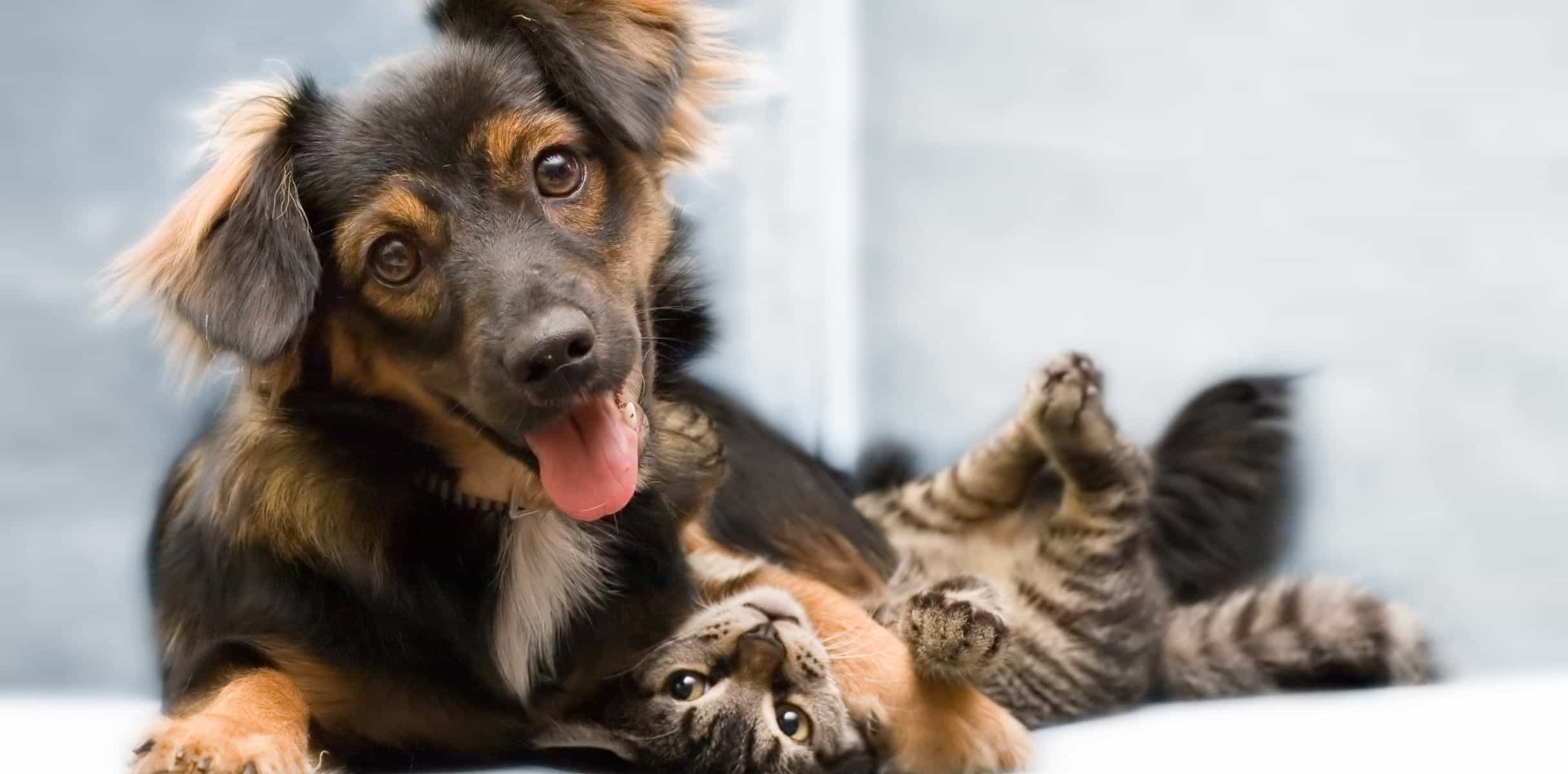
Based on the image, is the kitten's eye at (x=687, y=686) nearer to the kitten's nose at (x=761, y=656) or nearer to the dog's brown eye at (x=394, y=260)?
the kitten's nose at (x=761, y=656)

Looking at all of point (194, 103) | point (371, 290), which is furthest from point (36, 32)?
point (371, 290)

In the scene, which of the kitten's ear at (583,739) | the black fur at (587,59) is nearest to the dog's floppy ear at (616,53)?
the black fur at (587,59)

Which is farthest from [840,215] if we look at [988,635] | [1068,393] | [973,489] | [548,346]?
[548,346]

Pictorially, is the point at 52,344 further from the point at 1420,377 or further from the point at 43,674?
the point at 1420,377

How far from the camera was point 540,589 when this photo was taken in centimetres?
187

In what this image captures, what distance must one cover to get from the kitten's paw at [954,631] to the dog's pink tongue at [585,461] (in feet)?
1.34

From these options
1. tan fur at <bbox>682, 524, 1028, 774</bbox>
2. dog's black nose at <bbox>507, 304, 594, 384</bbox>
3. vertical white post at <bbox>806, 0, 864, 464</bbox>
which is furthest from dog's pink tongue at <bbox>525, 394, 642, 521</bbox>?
vertical white post at <bbox>806, 0, 864, 464</bbox>

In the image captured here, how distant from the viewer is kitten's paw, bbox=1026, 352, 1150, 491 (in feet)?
7.50

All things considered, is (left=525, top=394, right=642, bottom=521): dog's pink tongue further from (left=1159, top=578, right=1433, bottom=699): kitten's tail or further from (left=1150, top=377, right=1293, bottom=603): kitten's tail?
(left=1150, top=377, right=1293, bottom=603): kitten's tail

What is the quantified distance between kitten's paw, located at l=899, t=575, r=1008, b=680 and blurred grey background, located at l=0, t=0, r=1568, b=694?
717 millimetres

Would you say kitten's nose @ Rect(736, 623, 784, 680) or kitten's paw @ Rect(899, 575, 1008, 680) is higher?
kitten's paw @ Rect(899, 575, 1008, 680)

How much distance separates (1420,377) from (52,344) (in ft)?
8.45

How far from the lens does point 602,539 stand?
1.94 meters

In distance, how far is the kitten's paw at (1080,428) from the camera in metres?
2.29
